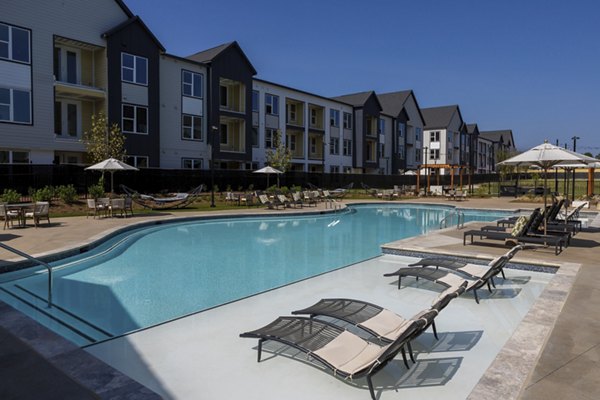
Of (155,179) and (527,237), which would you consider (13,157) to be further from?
(527,237)

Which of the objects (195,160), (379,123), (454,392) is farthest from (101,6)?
(379,123)

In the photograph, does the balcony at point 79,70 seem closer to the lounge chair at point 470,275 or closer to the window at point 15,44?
the window at point 15,44

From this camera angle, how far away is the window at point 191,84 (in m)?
28.0

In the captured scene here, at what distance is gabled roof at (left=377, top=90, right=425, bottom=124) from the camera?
5250 centimetres

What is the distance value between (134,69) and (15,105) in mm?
6593

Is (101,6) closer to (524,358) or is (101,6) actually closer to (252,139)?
(252,139)

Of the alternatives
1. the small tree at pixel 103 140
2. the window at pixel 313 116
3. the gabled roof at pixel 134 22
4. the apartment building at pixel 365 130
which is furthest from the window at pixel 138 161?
the apartment building at pixel 365 130

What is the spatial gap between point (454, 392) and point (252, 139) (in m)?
30.8

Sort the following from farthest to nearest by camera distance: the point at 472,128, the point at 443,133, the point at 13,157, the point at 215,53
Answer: the point at 472,128
the point at 443,133
the point at 215,53
the point at 13,157

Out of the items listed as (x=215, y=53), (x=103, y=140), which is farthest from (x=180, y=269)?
(x=215, y=53)

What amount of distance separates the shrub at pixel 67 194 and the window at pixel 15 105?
414cm

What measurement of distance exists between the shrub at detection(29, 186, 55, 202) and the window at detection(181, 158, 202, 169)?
953 centimetres

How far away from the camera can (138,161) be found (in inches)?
1009

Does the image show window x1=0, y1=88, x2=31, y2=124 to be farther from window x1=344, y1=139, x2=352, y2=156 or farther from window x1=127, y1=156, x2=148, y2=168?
window x1=344, y1=139, x2=352, y2=156
